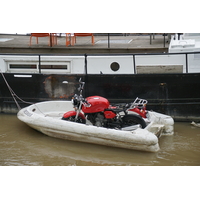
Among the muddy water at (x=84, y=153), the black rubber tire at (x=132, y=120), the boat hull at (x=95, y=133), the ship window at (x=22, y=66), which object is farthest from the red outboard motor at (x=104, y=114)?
the ship window at (x=22, y=66)

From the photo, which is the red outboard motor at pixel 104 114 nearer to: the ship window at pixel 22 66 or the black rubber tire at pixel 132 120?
the black rubber tire at pixel 132 120

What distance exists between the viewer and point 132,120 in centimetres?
696

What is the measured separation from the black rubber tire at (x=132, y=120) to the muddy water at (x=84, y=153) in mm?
642

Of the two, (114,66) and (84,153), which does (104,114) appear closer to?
(84,153)

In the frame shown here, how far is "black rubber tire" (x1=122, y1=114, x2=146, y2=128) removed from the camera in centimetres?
690

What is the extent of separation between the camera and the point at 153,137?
623cm

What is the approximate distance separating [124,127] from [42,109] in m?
2.48

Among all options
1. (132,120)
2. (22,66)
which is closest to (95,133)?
(132,120)

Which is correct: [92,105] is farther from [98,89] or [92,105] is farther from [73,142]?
[98,89]

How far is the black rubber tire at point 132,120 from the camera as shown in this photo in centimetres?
690

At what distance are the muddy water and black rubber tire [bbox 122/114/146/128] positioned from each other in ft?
2.11

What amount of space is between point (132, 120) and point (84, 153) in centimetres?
133

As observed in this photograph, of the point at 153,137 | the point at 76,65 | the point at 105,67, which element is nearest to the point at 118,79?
the point at 105,67

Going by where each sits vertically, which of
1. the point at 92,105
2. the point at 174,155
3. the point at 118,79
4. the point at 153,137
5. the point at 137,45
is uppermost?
the point at 137,45
